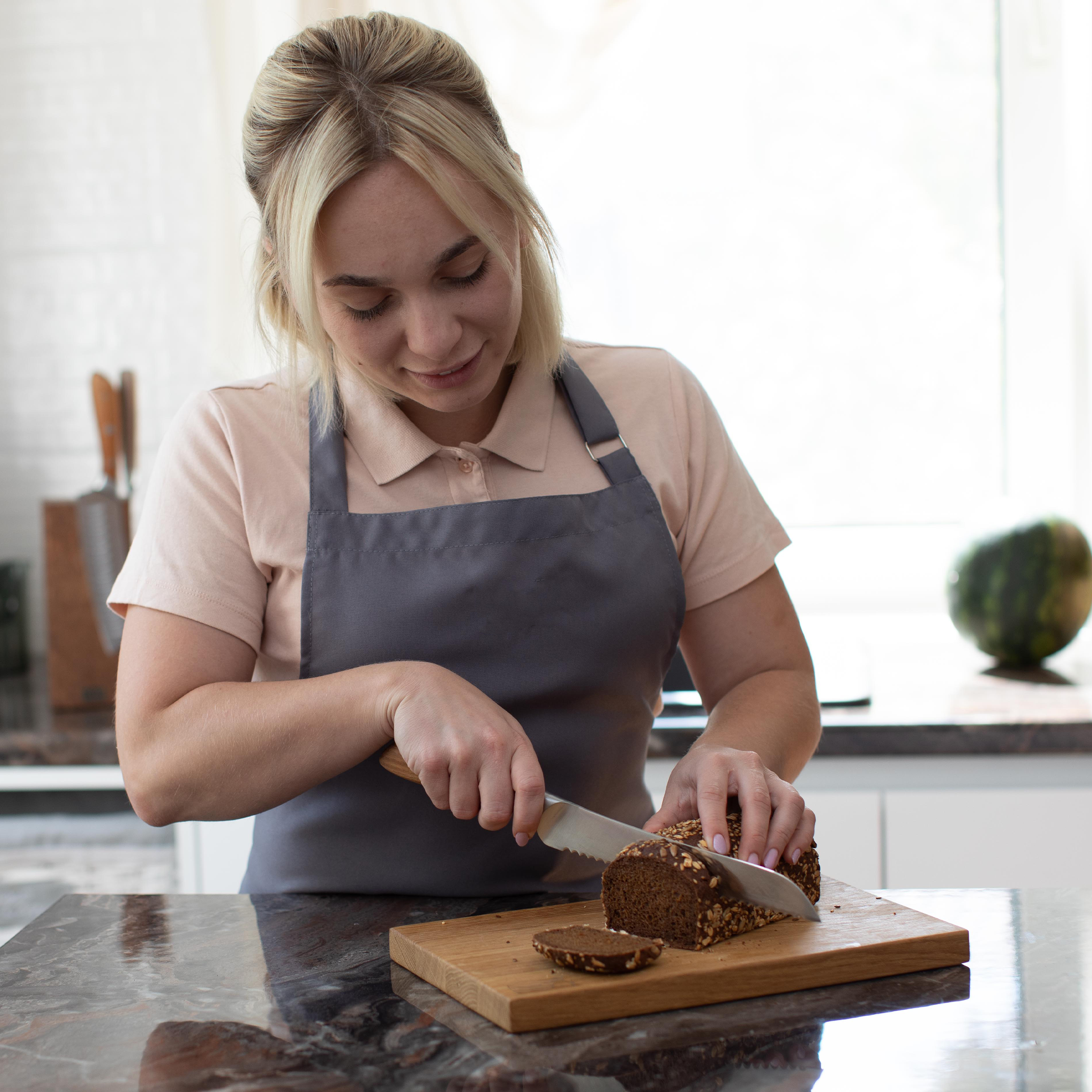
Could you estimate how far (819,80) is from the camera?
7.86ft

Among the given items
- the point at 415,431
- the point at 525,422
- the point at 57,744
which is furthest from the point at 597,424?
the point at 57,744

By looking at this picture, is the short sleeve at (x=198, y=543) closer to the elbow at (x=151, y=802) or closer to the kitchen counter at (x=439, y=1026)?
the elbow at (x=151, y=802)

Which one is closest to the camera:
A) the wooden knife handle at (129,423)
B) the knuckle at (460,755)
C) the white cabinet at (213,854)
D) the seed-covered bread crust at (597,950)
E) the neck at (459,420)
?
the seed-covered bread crust at (597,950)

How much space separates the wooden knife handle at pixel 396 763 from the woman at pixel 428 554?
2cm

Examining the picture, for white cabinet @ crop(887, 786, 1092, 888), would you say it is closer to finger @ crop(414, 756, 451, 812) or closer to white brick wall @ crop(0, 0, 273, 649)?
finger @ crop(414, 756, 451, 812)

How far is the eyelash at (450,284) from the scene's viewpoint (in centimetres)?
106

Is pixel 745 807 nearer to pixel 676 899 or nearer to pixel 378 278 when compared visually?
pixel 676 899

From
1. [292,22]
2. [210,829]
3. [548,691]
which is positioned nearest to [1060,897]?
[548,691]

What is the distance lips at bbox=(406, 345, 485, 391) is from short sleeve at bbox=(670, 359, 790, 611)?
26 cm

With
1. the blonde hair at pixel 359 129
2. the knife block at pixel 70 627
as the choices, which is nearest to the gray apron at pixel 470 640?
the blonde hair at pixel 359 129

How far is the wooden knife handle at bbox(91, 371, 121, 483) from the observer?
2.06 metres

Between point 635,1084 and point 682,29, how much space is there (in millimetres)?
2146

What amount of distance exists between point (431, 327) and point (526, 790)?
0.39 metres

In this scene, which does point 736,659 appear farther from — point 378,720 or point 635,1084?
point 635,1084
